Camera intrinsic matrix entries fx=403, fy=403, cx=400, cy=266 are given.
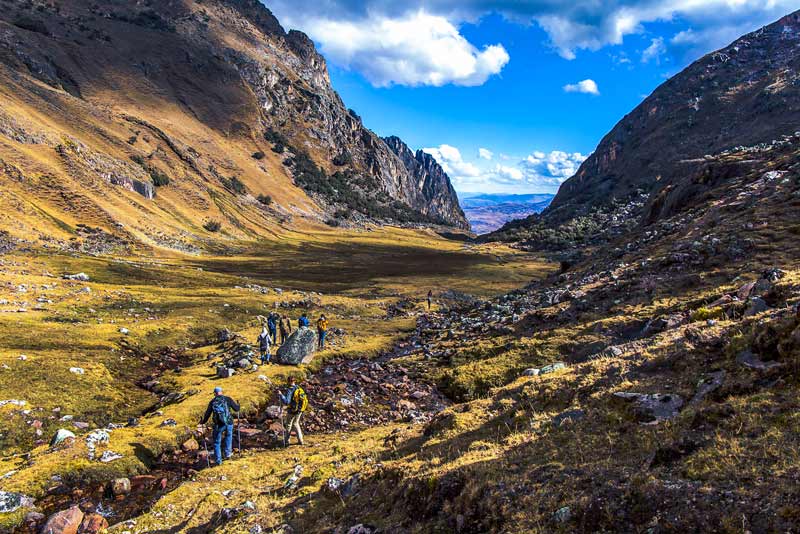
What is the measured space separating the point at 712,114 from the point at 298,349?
629ft

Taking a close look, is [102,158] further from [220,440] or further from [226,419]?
[220,440]

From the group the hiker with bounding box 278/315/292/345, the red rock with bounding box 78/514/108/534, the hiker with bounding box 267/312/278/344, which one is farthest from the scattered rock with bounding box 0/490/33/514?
the hiker with bounding box 278/315/292/345

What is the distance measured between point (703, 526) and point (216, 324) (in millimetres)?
42357

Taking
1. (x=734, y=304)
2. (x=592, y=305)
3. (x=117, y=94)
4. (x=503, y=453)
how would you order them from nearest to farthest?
(x=503, y=453)
(x=734, y=304)
(x=592, y=305)
(x=117, y=94)

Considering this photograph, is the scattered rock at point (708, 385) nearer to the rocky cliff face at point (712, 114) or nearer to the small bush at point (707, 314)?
the small bush at point (707, 314)

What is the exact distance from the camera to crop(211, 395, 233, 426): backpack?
18309mm

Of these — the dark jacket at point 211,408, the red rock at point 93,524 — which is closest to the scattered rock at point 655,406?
the dark jacket at point 211,408

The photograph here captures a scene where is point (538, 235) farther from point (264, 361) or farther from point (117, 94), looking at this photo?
point (117, 94)

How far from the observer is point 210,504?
13742 millimetres

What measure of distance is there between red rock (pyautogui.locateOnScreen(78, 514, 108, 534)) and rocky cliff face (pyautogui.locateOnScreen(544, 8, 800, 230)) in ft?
460

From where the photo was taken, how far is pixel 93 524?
539 inches

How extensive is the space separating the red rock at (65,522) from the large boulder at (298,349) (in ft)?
60.1

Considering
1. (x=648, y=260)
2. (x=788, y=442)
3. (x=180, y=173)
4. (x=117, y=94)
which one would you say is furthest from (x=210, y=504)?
(x=117, y=94)

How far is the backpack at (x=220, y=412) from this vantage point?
18.3 m
